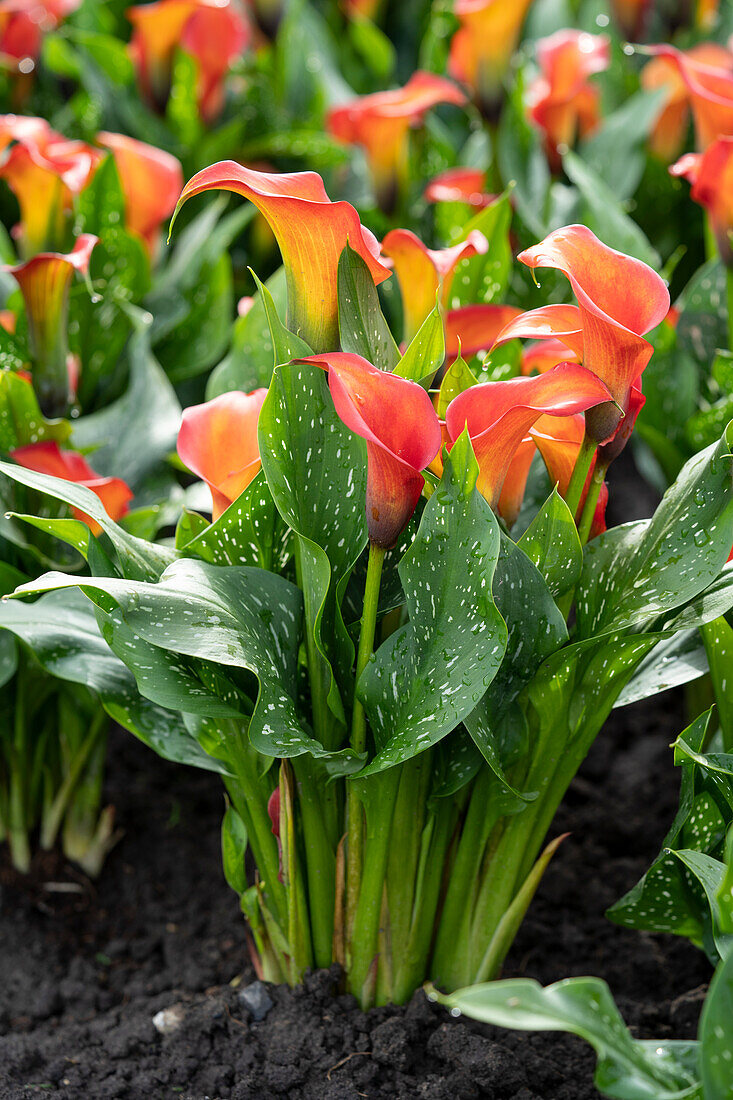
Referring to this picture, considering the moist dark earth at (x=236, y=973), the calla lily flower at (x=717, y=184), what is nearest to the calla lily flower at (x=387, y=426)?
the moist dark earth at (x=236, y=973)

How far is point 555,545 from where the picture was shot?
743 millimetres

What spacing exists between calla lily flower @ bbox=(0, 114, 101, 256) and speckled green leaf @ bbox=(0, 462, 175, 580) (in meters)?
0.60

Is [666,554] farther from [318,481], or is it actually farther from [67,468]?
[67,468]

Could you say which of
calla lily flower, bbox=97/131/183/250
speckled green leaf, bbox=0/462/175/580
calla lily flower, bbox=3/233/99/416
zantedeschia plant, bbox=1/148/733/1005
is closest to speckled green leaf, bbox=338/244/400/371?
zantedeschia plant, bbox=1/148/733/1005

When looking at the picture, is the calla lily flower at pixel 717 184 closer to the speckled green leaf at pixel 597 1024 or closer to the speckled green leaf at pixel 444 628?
the speckled green leaf at pixel 444 628

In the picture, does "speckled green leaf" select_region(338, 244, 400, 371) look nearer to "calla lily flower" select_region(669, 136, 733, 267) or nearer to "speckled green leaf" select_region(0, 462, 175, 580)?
"speckled green leaf" select_region(0, 462, 175, 580)

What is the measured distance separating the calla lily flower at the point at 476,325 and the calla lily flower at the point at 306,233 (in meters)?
0.25

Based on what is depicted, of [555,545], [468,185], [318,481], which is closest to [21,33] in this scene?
[468,185]

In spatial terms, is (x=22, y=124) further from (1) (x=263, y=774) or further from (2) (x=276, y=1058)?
(2) (x=276, y=1058)

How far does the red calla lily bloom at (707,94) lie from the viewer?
3.72 feet

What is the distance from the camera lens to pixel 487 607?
26.3 inches

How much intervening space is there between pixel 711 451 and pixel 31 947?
86cm

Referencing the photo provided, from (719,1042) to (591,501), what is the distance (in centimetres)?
38

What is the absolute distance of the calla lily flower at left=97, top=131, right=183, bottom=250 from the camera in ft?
4.41
